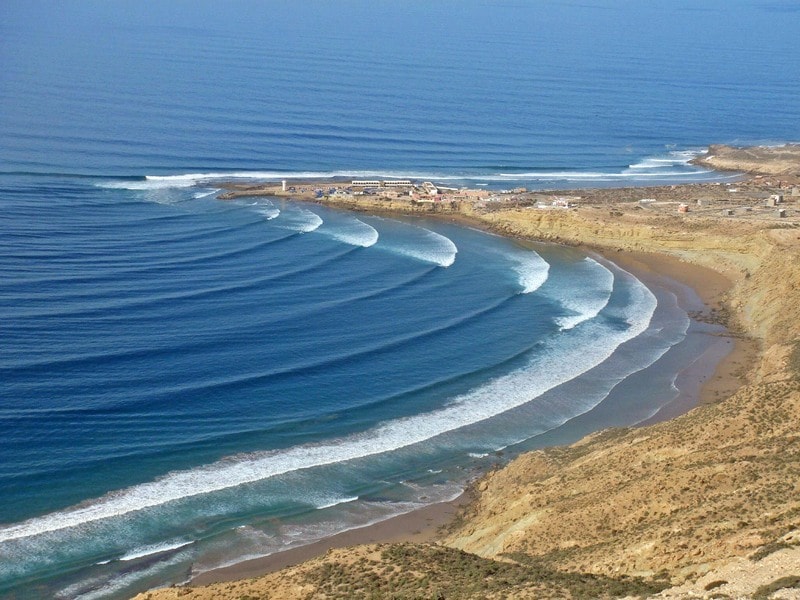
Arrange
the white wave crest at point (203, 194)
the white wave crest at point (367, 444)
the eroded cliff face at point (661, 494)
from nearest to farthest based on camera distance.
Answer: the eroded cliff face at point (661, 494)
the white wave crest at point (367, 444)
the white wave crest at point (203, 194)

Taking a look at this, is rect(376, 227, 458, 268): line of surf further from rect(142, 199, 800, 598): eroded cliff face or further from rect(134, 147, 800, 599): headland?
rect(142, 199, 800, 598): eroded cliff face

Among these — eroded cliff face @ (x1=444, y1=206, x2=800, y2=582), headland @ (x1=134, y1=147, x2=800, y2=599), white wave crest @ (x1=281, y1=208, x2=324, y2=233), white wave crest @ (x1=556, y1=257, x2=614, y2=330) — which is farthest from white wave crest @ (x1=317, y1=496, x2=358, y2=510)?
white wave crest @ (x1=281, y1=208, x2=324, y2=233)

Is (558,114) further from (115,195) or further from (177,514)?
(177,514)

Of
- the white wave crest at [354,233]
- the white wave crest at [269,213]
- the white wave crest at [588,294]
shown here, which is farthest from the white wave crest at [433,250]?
the white wave crest at [269,213]

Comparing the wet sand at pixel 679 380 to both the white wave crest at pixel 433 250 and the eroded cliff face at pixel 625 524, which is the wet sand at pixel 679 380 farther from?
the white wave crest at pixel 433 250

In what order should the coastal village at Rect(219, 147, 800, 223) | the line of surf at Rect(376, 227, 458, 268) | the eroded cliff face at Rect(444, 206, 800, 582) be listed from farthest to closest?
the coastal village at Rect(219, 147, 800, 223) < the line of surf at Rect(376, 227, 458, 268) < the eroded cliff face at Rect(444, 206, 800, 582)

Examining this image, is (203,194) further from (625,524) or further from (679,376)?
(625,524)

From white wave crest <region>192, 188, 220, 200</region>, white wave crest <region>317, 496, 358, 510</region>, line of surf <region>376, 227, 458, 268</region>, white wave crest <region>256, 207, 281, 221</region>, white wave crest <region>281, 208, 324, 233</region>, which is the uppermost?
white wave crest <region>192, 188, 220, 200</region>

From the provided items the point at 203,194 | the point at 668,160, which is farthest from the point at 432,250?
the point at 668,160
